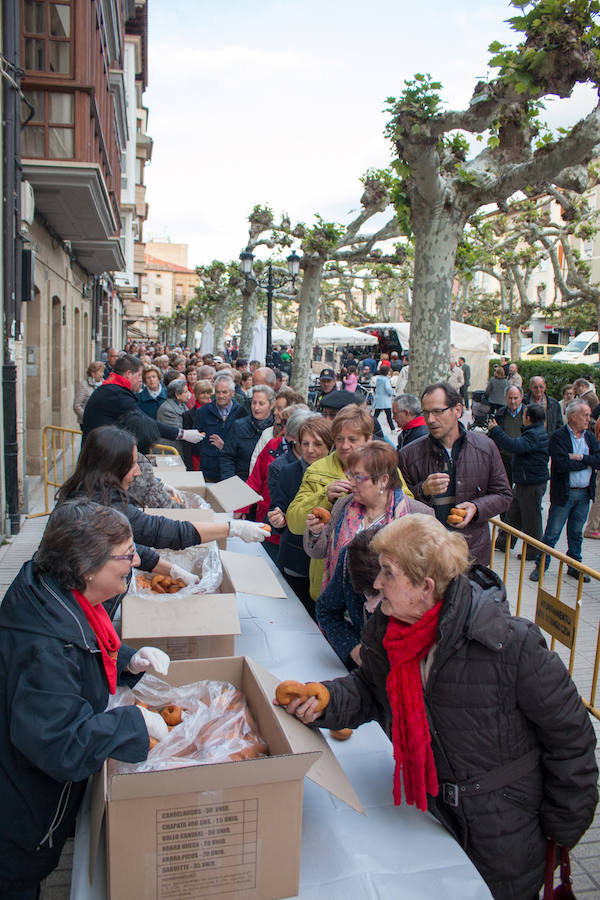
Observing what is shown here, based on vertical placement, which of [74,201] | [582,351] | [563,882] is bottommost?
[563,882]

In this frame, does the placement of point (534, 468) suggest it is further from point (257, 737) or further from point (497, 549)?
point (257, 737)

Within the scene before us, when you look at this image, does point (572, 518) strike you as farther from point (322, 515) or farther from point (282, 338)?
point (282, 338)

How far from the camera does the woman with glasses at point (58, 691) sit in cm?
185

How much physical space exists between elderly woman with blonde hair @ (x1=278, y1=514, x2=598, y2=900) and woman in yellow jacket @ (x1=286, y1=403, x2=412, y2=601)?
175cm

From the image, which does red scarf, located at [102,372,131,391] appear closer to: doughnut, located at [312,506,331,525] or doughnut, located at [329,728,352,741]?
doughnut, located at [312,506,331,525]

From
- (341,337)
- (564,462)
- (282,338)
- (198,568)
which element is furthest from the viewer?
(282,338)

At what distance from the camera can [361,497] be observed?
129 inches

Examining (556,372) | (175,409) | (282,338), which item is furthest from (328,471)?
(282,338)

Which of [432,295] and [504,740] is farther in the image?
[432,295]

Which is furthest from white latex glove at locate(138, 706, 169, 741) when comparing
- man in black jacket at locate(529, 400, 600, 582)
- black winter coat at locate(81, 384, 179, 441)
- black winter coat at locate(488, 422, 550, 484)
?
black winter coat at locate(488, 422, 550, 484)

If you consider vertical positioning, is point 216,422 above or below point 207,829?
above

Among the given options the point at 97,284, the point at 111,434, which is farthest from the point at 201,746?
the point at 97,284

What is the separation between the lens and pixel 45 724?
6.02 ft

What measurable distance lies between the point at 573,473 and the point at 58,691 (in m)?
6.49
